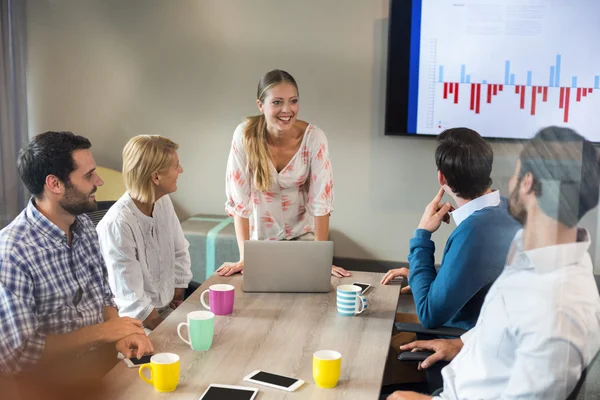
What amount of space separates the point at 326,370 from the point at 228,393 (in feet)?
0.43

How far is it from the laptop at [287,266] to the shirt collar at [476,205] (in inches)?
16.1

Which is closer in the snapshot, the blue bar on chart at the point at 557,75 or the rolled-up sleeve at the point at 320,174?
the blue bar on chart at the point at 557,75

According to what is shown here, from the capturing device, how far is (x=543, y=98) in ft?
1.72

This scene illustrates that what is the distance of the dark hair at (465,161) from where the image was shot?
64 cm

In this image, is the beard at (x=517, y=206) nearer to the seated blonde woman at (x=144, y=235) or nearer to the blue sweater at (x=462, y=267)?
the blue sweater at (x=462, y=267)

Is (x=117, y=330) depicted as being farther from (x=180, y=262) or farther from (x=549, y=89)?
(x=549, y=89)

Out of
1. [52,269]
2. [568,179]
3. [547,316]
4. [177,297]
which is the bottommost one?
[177,297]

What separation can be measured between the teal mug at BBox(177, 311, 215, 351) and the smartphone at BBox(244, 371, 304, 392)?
12cm

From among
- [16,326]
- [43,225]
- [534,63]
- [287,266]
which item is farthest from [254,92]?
[534,63]

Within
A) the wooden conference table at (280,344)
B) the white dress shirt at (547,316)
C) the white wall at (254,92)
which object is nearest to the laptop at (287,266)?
the wooden conference table at (280,344)

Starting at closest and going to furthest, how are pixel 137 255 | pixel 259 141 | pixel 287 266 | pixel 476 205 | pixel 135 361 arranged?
pixel 476 205
pixel 135 361
pixel 287 266
pixel 137 255
pixel 259 141

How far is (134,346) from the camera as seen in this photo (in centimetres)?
102

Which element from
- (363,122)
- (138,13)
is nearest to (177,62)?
(138,13)

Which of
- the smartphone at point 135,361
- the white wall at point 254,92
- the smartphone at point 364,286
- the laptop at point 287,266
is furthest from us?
the white wall at point 254,92
